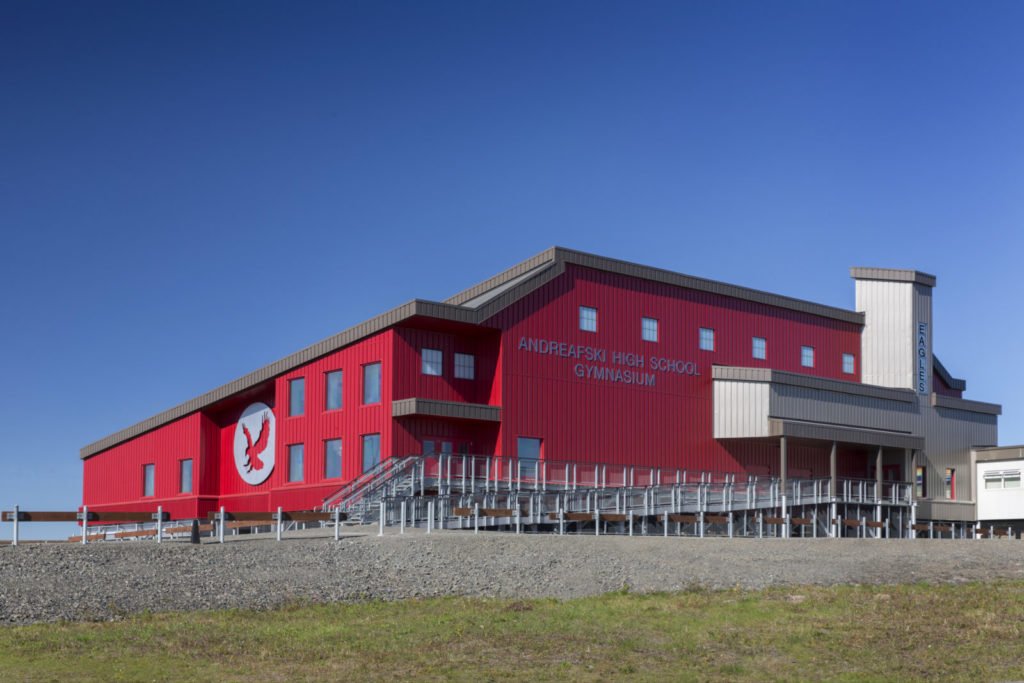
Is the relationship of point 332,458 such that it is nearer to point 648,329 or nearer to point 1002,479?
point 648,329

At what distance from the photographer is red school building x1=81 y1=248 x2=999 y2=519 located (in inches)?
1746

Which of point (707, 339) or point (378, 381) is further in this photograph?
point (707, 339)

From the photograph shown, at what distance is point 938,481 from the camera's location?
5578cm

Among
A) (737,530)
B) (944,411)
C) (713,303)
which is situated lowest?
(737,530)

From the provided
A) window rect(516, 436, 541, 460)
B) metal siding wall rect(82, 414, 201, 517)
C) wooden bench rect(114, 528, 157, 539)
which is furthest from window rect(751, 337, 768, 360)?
wooden bench rect(114, 528, 157, 539)

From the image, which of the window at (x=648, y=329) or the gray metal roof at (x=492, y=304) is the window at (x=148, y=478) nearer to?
the gray metal roof at (x=492, y=304)

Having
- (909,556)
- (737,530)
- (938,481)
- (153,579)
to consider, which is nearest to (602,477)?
(737,530)

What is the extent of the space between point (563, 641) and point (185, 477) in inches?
1504

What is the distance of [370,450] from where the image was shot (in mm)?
43781

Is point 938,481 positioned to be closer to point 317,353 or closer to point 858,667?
point 317,353

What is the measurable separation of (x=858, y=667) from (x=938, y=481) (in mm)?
40739

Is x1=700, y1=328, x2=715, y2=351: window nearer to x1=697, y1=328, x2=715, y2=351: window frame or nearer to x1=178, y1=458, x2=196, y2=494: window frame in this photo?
x1=697, y1=328, x2=715, y2=351: window frame

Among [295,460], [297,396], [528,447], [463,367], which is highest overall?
[463,367]

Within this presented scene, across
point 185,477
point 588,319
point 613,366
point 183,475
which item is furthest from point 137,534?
point 613,366
